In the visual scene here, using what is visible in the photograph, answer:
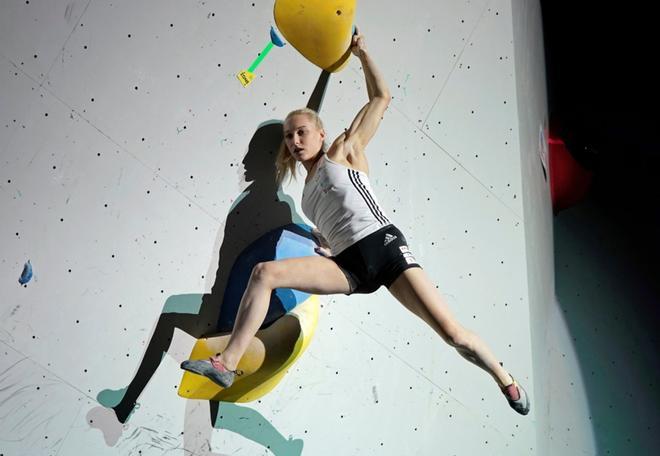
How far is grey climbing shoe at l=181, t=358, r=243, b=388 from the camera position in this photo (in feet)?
6.44

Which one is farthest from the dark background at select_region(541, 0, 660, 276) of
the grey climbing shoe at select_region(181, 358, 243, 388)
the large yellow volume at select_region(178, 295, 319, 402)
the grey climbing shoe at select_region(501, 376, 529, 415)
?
the grey climbing shoe at select_region(181, 358, 243, 388)

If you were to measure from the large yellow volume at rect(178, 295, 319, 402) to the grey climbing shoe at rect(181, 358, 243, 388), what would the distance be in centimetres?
26

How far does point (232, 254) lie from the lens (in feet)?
8.04

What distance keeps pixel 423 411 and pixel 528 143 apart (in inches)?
56.9

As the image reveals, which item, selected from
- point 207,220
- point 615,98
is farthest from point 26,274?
point 615,98

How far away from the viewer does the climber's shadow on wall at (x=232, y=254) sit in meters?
2.26

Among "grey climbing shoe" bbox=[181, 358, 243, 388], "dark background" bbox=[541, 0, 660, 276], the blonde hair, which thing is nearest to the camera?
"grey climbing shoe" bbox=[181, 358, 243, 388]

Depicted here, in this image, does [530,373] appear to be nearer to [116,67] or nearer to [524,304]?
[524,304]

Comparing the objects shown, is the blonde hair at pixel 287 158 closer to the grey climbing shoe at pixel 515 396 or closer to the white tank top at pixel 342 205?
the white tank top at pixel 342 205

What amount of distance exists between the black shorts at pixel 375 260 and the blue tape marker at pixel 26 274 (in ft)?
2.97

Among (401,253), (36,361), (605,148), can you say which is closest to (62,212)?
(36,361)

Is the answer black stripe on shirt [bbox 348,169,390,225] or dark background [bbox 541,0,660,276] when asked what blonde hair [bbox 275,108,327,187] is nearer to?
black stripe on shirt [bbox 348,169,390,225]

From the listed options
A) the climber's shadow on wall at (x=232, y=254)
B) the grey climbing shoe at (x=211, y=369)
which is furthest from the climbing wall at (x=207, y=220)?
the grey climbing shoe at (x=211, y=369)

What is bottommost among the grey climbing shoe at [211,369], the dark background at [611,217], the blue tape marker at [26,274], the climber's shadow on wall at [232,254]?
the dark background at [611,217]
